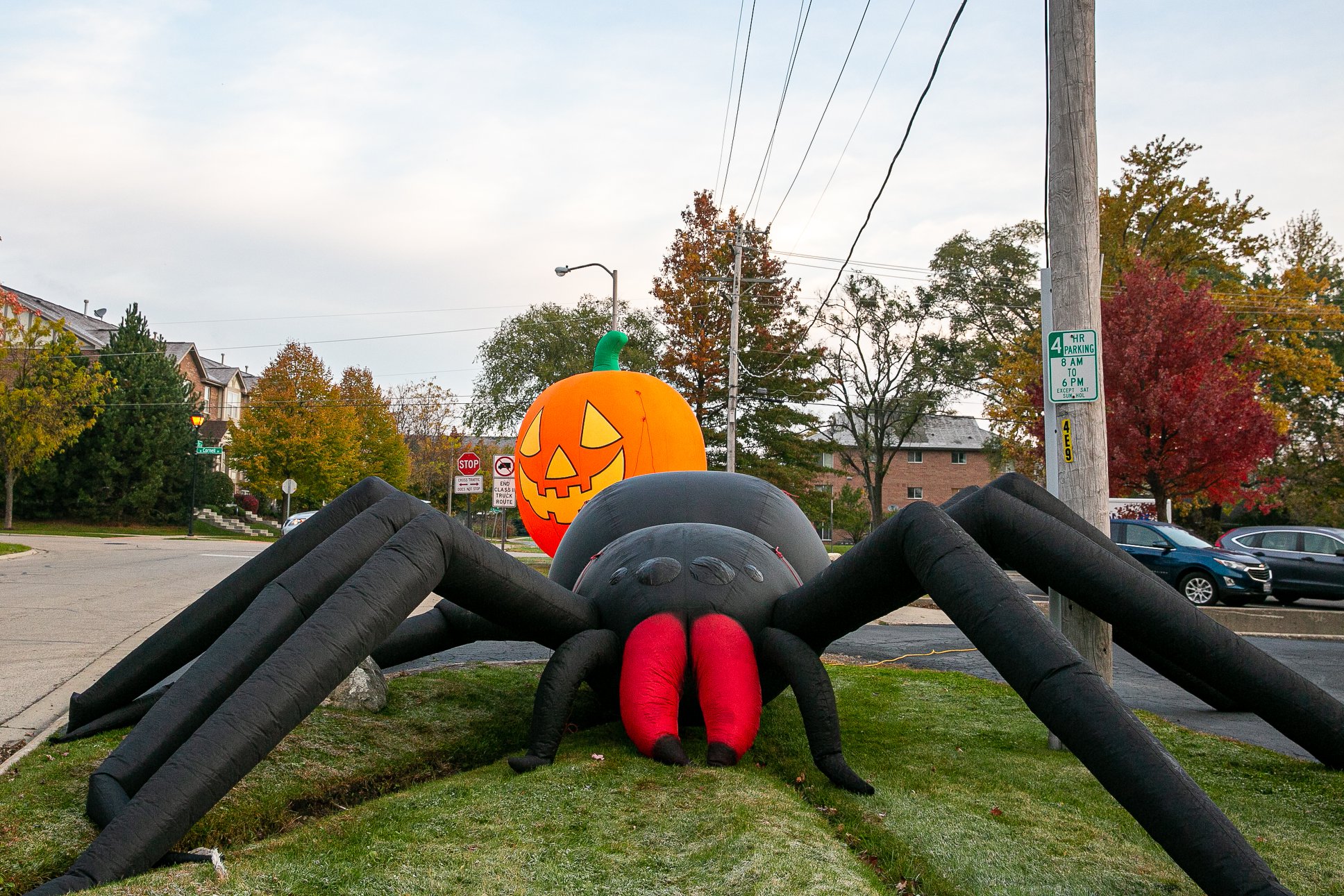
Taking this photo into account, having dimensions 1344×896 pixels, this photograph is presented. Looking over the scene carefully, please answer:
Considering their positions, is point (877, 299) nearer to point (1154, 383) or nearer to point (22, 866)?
point (1154, 383)

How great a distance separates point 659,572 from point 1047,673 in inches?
75.5

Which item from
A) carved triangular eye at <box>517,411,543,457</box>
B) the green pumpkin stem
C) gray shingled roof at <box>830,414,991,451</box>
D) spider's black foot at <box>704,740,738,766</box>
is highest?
gray shingled roof at <box>830,414,991,451</box>

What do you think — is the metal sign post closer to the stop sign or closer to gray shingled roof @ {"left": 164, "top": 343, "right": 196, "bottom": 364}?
the stop sign

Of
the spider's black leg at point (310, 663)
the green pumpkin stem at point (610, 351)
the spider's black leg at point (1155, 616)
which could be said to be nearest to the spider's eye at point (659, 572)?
the spider's black leg at point (310, 663)

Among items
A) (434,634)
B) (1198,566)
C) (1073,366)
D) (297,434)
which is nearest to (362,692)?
(434,634)

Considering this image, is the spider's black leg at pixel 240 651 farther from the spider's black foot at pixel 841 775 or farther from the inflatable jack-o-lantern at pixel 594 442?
the inflatable jack-o-lantern at pixel 594 442

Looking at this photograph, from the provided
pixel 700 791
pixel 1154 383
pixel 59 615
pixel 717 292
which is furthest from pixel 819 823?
pixel 717 292

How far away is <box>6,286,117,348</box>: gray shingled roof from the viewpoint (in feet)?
171

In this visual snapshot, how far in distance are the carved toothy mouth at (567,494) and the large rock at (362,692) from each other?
5002 millimetres

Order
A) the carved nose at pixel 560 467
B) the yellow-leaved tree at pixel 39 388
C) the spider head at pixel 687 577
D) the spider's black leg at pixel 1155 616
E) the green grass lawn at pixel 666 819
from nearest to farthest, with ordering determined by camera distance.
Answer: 1. the green grass lawn at pixel 666 819
2. the spider's black leg at pixel 1155 616
3. the spider head at pixel 687 577
4. the carved nose at pixel 560 467
5. the yellow-leaved tree at pixel 39 388

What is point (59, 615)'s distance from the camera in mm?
10992

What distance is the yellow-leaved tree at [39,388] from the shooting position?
29422 millimetres

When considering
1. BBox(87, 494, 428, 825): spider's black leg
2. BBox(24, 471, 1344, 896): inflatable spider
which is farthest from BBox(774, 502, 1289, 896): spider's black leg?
BBox(87, 494, 428, 825): spider's black leg

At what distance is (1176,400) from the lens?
20.4 meters
